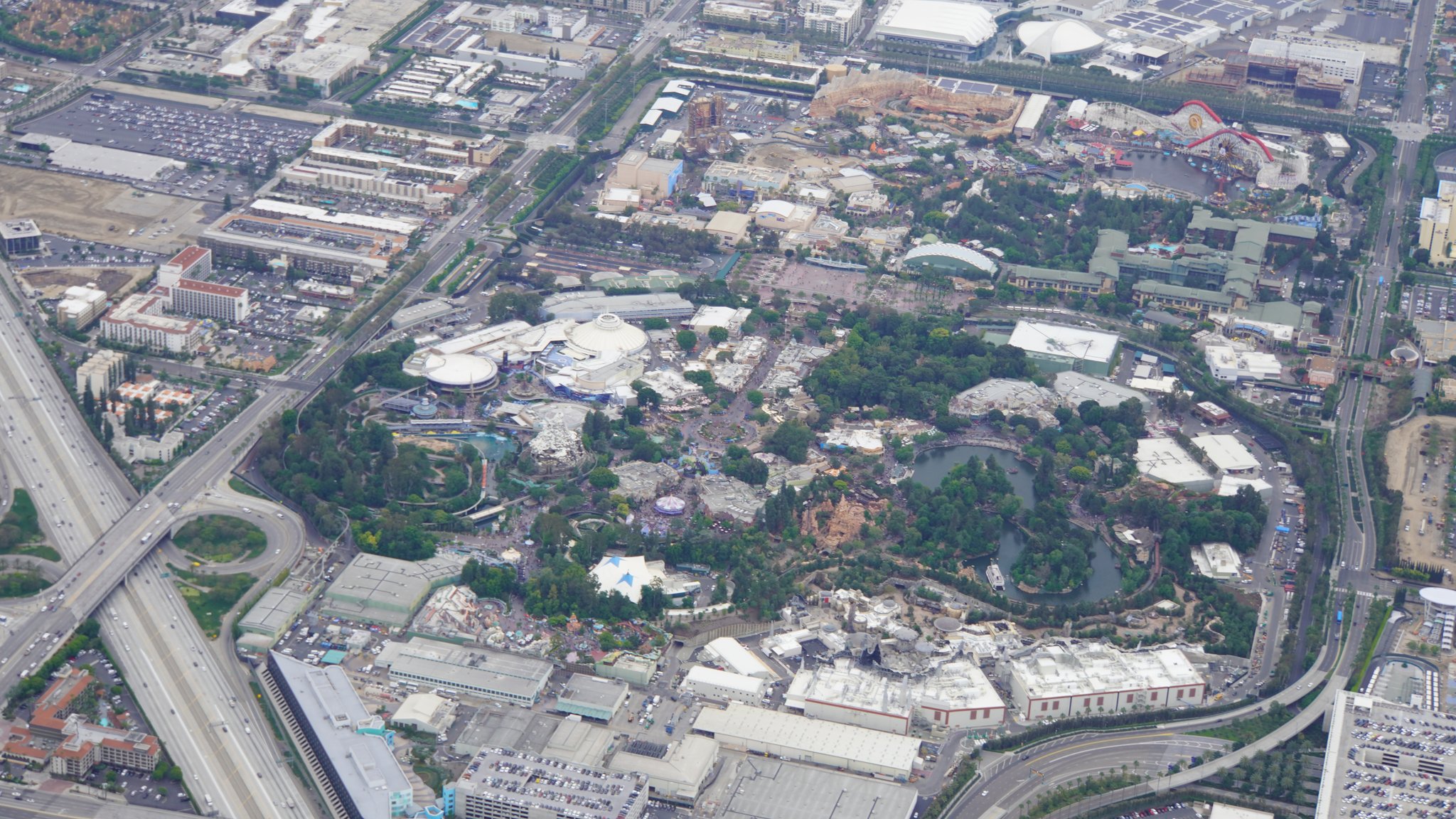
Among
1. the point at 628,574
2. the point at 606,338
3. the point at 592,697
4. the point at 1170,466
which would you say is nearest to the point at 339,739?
the point at 592,697

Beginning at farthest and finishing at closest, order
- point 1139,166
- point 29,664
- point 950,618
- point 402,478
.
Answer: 1. point 1139,166
2. point 402,478
3. point 950,618
4. point 29,664

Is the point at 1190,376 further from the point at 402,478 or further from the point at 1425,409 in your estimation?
the point at 402,478

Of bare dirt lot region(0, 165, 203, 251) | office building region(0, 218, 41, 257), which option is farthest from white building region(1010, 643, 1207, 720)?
office building region(0, 218, 41, 257)

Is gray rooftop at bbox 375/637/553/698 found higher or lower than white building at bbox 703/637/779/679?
lower

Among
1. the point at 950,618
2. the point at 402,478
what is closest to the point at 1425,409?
the point at 950,618

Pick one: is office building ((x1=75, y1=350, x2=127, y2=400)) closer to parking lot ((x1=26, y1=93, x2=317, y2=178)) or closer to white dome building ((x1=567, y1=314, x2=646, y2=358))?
white dome building ((x1=567, y1=314, x2=646, y2=358))

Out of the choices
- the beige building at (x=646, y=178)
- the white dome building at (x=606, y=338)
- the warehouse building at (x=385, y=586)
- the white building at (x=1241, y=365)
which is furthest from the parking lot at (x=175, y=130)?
the white building at (x=1241, y=365)
